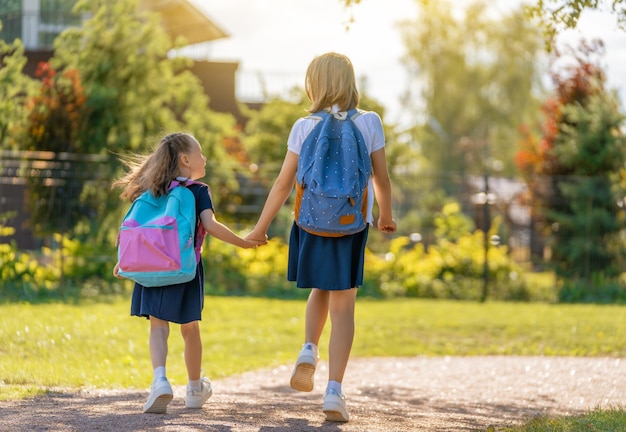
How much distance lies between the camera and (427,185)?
1709 centimetres

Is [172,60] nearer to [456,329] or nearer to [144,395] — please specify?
[456,329]

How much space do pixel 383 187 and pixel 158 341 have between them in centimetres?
137

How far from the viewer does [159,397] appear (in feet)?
16.3

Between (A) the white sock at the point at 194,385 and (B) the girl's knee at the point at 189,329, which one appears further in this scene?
(A) the white sock at the point at 194,385

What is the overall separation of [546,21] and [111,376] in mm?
4263

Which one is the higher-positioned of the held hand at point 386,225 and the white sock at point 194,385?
the held hand at point 386,225

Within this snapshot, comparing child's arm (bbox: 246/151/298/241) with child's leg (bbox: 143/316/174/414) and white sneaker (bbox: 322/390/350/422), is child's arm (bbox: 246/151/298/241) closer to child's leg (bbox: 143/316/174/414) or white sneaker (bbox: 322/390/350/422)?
child's leg (bbox: 143/316/174/414)

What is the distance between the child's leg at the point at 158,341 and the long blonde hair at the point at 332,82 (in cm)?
131

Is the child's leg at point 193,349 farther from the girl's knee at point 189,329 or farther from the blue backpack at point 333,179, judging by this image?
the blue backpack at point 333,179

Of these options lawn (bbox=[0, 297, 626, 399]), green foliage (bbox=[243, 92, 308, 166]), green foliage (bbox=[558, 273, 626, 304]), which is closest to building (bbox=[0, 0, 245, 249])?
lawn (bbox=[0, 297, 626, 399])

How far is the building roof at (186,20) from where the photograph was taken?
2270cm

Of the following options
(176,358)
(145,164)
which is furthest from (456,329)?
(145,164)

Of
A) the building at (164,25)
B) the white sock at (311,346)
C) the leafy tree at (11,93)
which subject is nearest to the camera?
the white sock at (311,346)

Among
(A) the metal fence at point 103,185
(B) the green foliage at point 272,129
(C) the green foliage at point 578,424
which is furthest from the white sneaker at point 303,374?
(B) the green foliage at point 272,129
